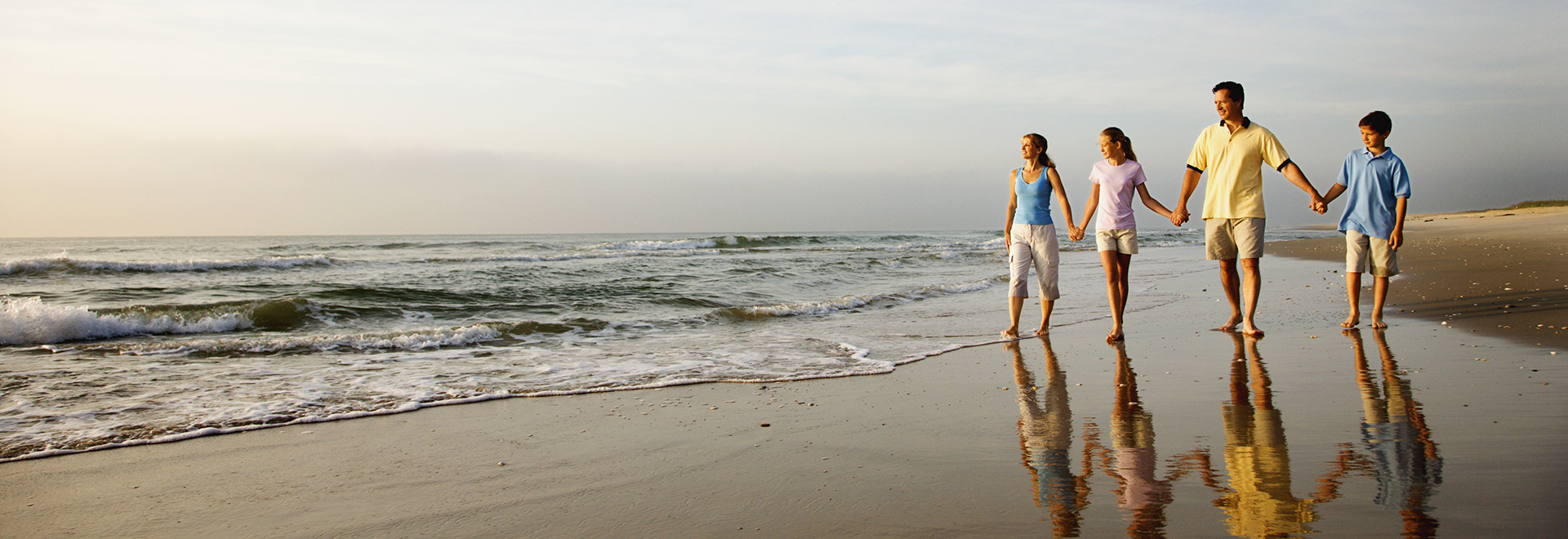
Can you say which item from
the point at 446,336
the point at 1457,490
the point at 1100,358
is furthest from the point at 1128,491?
the point at 446,336

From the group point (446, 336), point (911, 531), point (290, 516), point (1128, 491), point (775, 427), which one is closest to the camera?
point (911, 531)

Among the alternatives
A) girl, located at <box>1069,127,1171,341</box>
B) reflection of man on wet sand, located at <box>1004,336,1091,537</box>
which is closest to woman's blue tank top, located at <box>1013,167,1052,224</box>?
girl, located at <box>1069,127,1171,341</box>

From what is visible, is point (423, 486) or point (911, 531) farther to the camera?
point (423, 486)

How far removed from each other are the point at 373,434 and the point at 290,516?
117 centimetres

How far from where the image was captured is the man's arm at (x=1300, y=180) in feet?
16.8

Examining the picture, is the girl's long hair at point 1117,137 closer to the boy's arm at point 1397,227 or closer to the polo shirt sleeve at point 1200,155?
the polo shirt sleeve at point 1200,155

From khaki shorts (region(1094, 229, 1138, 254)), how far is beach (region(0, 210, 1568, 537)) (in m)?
1.06

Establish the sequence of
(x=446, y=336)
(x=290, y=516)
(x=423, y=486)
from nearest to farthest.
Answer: (x=290, y=516) < (x=423, y=486) < (x=446, y=336)

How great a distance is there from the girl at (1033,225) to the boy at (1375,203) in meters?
1.77

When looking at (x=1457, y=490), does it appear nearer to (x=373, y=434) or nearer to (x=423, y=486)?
(x=423, y=486)

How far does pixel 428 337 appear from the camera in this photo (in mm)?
6668

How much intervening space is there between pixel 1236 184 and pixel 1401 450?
321 cm

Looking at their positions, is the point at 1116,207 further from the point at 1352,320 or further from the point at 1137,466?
the point at 1137,466

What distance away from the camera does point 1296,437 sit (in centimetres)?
270
